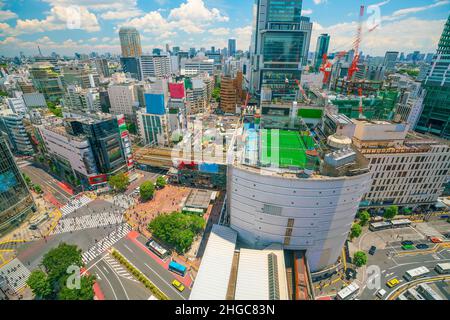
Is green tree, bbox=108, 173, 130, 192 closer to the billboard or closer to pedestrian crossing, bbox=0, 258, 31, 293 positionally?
the billboard

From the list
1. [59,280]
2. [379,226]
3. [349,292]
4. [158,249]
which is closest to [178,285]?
[158,249]

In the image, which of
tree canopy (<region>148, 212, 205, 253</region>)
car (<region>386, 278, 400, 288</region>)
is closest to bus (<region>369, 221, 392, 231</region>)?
car (<region>386, 278, 400, 288</region>)

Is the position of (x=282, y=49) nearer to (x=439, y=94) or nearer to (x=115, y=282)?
(x=439, y=94)

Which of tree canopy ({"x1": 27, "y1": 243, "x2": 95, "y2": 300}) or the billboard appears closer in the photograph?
tree canopy ({"x1": 27, "y1": 243, "x2": 95, "y2": 300})

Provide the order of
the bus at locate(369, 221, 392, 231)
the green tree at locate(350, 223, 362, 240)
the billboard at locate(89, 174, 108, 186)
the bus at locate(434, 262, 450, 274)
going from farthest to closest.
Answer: the billboard at locate(89, 174, 108, 186)
the bus at locate(369, 221, 392, 231)
the green tree at locate(350, 223, 362, 240)
the bus at locate(434, 262, 450, 274)

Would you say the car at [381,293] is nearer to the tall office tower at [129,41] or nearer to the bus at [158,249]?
the bus at [158,249]
